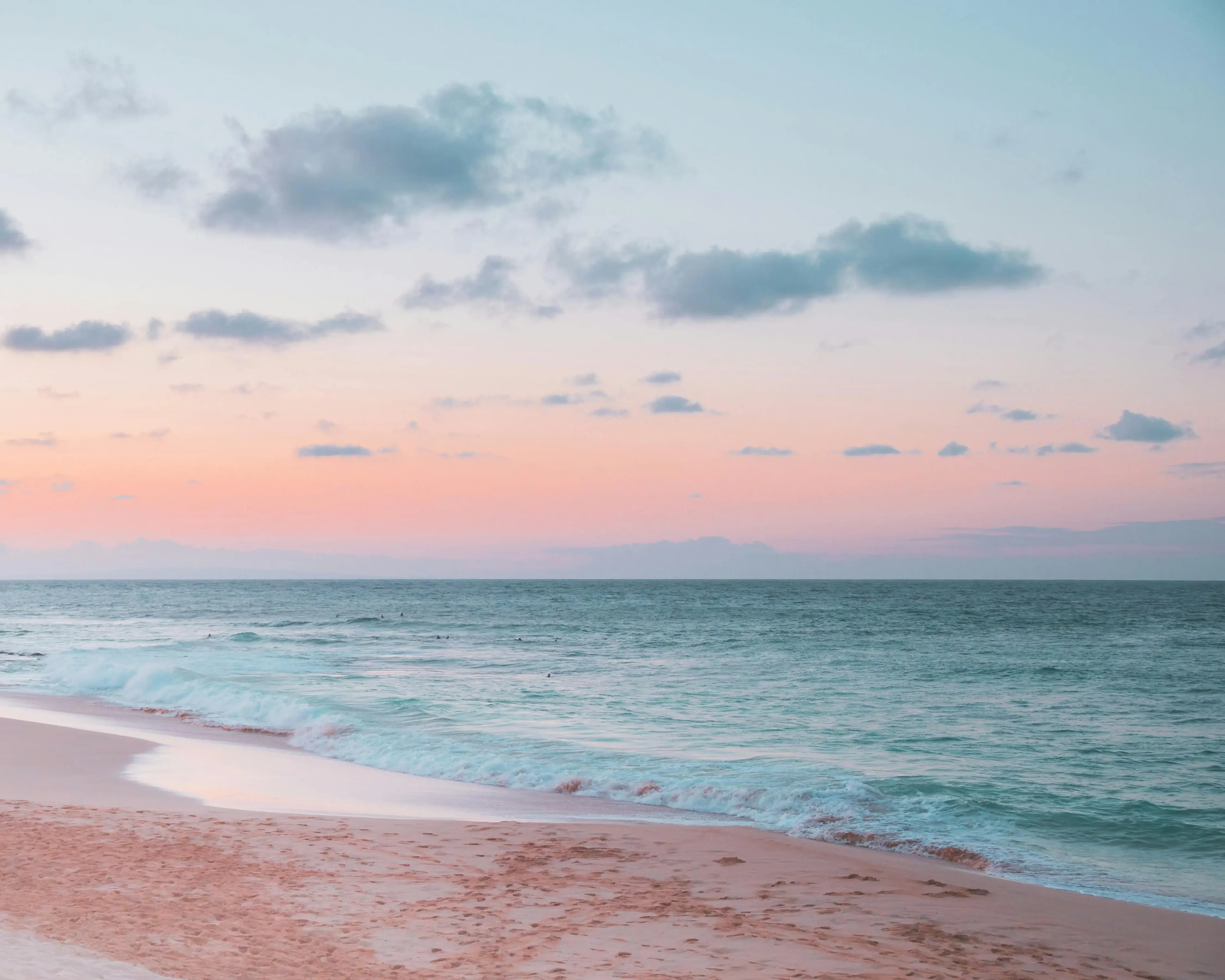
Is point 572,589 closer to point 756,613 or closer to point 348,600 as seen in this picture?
point 348,600

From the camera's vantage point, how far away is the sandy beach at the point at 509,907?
7340 mm

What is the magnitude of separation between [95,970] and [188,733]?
51.0 feet

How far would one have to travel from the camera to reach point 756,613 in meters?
74.2

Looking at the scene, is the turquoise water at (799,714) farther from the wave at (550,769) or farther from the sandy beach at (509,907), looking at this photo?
the sandy beach at (509,907)

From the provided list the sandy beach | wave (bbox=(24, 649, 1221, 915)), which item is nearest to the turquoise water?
wave (bbox=(24, 649, 1221, 915))

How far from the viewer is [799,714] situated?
893 inches

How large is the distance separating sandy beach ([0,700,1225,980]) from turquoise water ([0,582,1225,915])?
194 centimetres

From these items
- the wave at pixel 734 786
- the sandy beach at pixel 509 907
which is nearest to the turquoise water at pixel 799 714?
the wave at pixel 734 786

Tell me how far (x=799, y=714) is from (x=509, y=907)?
15068mm

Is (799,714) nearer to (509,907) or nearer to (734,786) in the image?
(734,786)

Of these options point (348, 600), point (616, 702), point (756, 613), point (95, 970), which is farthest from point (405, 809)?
point (348, 600)

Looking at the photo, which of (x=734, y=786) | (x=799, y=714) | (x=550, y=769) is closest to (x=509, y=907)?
(x=734, y=786)

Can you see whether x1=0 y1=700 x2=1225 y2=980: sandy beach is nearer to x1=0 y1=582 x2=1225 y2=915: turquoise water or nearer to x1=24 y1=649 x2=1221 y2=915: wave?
x1=24 y1=649 x2=1221 y2=915: wave

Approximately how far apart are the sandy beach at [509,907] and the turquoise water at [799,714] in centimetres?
194
